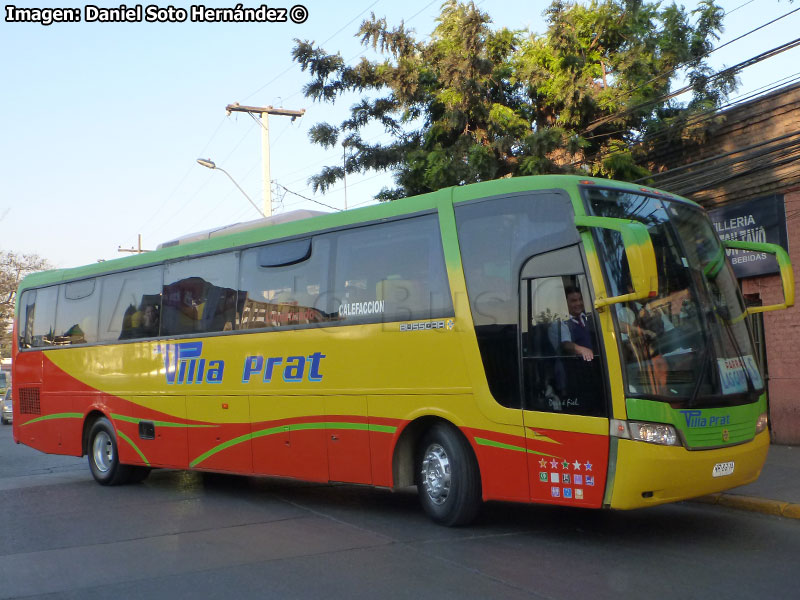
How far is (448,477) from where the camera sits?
8180 millimetres

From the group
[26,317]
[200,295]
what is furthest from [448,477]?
[26,317]

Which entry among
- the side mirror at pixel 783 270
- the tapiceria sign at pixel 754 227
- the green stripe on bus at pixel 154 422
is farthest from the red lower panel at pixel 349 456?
the tapiceria sign at pixel 754 227

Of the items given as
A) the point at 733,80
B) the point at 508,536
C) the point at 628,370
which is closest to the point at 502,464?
the point at 508,536

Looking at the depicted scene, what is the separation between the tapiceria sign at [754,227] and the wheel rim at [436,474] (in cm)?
717

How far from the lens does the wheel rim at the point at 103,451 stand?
12.8 metres

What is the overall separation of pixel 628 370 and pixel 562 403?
26.3 inches

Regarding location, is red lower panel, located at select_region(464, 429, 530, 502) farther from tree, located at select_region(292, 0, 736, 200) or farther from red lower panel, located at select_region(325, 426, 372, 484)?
tree, located at select_region(292, 0, 736, 200)

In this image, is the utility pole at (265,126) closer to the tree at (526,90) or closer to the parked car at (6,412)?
the tree at (526,90)

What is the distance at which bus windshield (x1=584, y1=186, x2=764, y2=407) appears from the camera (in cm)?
691

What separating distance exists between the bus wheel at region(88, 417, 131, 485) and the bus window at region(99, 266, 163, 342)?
4.45ft

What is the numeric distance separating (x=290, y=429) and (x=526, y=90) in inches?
352

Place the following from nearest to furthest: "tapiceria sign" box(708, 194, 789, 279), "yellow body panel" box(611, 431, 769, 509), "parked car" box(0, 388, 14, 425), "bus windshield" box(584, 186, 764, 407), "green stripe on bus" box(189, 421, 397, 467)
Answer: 1. "yellow body panel" box(611, 431, 769, 509)
2. "bus windshield" box(584, 186, 764, 407)
3. "green stripe on bus" box(189, 421, 397, 467)
4. "tapiceria sign" box(708, 194, 789, 279)
5. "parked car" box(0, 388, 14, 425)

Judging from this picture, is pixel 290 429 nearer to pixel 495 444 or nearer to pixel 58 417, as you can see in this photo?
pixel 495 444

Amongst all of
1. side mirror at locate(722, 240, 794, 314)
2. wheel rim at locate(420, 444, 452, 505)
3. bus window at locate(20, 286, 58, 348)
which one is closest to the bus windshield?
side mirror at locate(722, 240, 794, 314)
